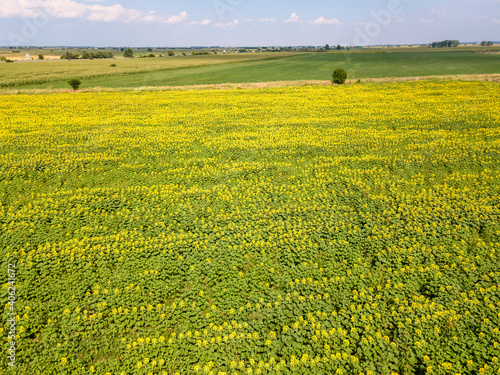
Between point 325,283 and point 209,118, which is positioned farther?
point 209,118

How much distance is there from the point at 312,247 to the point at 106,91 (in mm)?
43992

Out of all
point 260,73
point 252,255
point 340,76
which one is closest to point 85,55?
point 260,73

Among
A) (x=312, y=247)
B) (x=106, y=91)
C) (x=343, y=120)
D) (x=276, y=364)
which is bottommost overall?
(x=276, y=364)

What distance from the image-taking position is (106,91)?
138 feet

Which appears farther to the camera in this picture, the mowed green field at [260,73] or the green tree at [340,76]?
the mowed green field at [260,73]

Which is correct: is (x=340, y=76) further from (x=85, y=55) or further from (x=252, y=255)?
(x=85, y=55)

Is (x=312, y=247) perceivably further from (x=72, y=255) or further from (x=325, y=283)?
(x=72, y=255)

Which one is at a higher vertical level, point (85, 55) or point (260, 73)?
point (85, 55)

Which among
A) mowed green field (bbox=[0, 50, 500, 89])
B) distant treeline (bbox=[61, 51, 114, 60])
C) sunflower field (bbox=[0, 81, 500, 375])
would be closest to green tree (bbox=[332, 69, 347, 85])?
mowed green field (bbox=[0, 50, 500, 89])

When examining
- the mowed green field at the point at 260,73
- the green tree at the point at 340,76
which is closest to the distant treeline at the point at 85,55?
the mowed green field at the point at 260,73

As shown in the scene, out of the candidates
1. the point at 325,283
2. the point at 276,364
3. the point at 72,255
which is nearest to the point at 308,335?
the point at 276,364

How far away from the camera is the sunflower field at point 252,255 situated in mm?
5836

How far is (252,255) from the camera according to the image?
854 centimetres

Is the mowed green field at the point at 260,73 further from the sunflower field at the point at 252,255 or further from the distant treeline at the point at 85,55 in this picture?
the distant treeline at the point at 85,55
